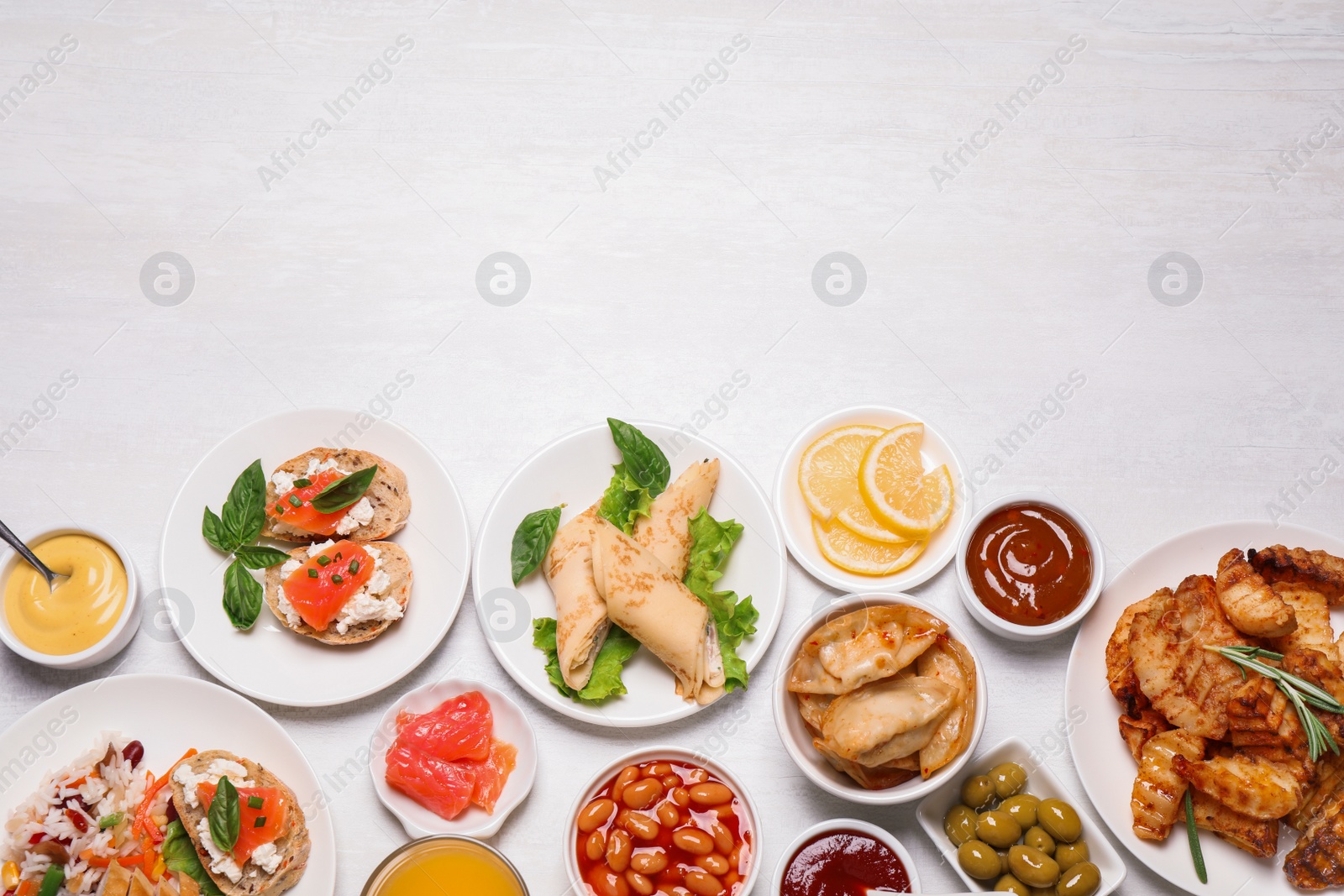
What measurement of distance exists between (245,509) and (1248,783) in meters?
3.49

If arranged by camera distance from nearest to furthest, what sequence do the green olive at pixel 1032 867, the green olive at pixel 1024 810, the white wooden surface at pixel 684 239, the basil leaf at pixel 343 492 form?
the green olive at pixel 1032 867
the green olive at pixel 1024 810
the basil leaf at pixel 343 492
the white wooden surface at pixel 684 239

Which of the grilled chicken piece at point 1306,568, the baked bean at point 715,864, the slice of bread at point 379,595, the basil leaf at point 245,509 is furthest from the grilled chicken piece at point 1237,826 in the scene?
the basil leaf at point 245,509

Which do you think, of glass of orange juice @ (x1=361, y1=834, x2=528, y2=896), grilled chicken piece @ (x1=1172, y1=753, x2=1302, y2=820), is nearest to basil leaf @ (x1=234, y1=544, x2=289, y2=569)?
glass of orange juice @ (x1=361, y1=834, x2=528, y2=896)

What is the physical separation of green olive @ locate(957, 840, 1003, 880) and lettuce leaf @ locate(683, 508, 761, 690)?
862mm

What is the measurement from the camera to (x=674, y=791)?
2893 mm

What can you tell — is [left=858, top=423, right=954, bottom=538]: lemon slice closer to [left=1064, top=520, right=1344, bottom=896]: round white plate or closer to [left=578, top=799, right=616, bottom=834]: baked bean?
[left=1064, top=520, right=1344, bottom=896]: round white plate

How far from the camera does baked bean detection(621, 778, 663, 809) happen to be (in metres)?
2.83

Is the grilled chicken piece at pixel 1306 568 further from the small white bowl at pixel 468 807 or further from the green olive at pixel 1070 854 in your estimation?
the small white bowl at pixel 468 807

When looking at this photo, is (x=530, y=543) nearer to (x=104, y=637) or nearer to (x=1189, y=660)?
(x=104, y=637)

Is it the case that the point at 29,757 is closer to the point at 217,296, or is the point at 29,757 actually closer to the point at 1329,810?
the point at 217,296

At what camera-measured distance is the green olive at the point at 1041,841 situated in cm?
277

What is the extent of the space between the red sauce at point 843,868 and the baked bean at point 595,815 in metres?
0.60

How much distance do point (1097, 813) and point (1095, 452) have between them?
136 cm

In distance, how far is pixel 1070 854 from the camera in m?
2.77
